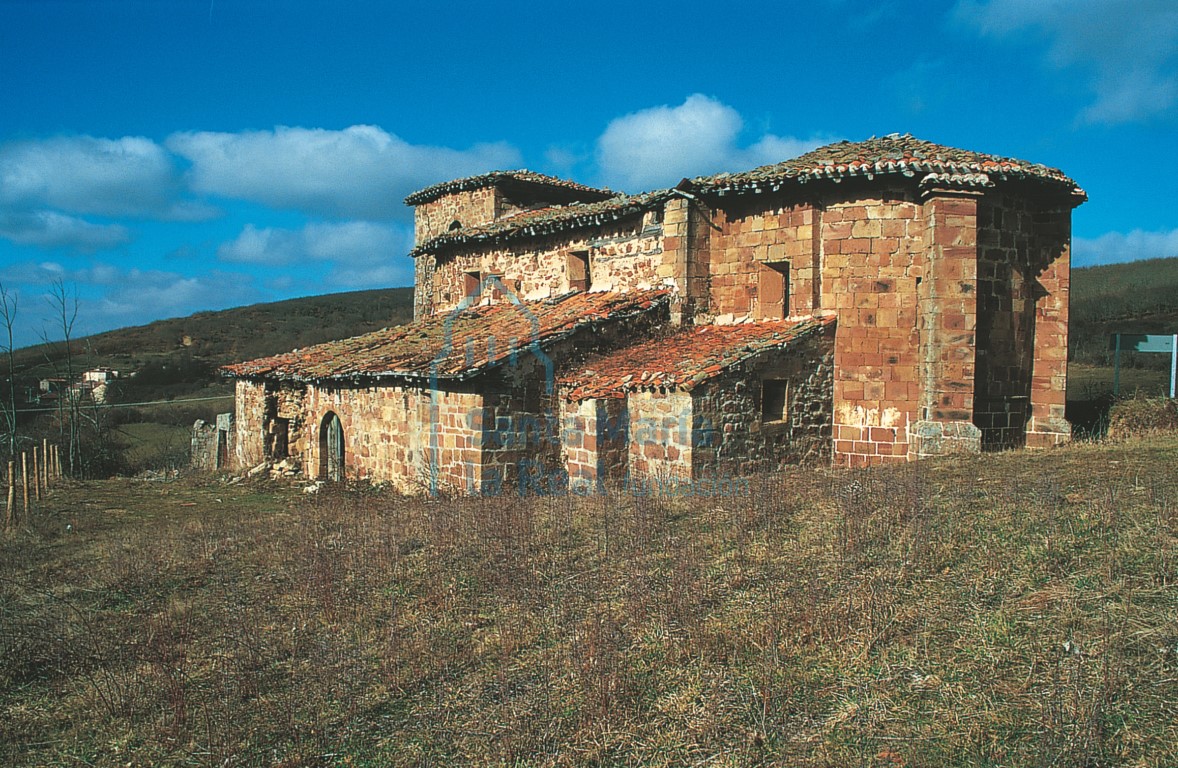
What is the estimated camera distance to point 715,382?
11477 millimetres

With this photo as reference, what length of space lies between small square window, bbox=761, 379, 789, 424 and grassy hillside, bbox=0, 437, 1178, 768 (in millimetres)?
2690

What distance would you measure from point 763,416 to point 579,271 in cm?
580

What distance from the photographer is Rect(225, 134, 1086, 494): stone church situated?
11945 millimetres

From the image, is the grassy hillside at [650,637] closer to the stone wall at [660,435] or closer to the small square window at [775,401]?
the stone wall at [660,435]

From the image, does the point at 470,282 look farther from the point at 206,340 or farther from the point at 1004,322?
the point at 206,340

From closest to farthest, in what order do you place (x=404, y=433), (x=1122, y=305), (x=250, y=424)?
(x=404, y=433), (x=250, y=424), (x=1122, y=305)

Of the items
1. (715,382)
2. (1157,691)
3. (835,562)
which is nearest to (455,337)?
(715,382)

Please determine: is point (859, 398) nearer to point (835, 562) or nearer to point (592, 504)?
point (592, 504)

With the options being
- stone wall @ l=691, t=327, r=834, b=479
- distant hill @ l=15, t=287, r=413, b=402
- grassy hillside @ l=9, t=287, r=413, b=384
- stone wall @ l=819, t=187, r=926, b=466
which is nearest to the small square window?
stone wall @ l=691, t=327, r=834, b=479

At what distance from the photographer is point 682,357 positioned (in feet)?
41.3

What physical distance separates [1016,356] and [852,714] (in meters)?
10.6

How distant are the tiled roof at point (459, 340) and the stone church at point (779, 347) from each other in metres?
0.07

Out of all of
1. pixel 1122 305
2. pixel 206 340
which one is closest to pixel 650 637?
pixel 1122 305

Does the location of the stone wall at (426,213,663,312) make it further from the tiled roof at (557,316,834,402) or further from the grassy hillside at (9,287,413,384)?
the grassy hillside at (9,287,413,384)
